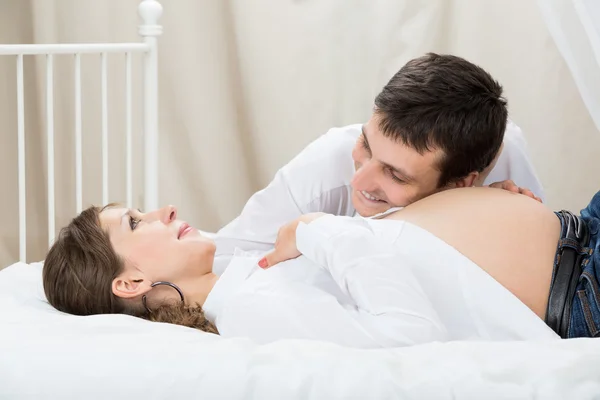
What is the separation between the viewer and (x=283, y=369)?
Answer: 108 centimetres

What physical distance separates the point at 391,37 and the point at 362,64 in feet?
0.44

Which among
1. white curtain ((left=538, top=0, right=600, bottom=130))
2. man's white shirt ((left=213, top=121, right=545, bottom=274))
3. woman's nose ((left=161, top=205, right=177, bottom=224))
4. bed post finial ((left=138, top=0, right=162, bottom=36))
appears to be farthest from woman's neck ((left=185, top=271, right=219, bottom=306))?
bed post finial ((left=138, top=0, right=162, bottom=36))

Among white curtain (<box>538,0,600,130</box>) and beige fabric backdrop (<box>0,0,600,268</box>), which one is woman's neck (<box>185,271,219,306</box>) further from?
beige fabric backdrop (<box>0,0,600,268</box>)

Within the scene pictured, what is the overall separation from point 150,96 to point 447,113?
98 cm

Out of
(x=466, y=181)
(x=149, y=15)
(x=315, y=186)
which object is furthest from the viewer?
(x=149, y=15)

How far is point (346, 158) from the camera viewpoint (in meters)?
1.79

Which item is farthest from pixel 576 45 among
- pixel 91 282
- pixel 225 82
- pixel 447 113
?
pixel 225 82

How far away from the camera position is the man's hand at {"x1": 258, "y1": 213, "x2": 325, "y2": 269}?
55.6 inches

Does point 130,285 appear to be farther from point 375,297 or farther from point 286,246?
point 375,297

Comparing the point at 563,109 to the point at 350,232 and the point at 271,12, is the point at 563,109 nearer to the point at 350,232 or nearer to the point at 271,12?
the point at 271,12

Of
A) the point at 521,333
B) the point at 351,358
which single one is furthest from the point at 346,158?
the point at 351,358

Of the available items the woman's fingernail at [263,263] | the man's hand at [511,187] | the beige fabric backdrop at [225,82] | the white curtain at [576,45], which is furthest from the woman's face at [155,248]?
the beige fabric backdrop at [225,82]

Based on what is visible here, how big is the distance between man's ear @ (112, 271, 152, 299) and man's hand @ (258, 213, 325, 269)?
0.21 metres

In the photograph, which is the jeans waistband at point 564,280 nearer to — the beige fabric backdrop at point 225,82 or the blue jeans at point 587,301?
the blue jeans at point 587,301
